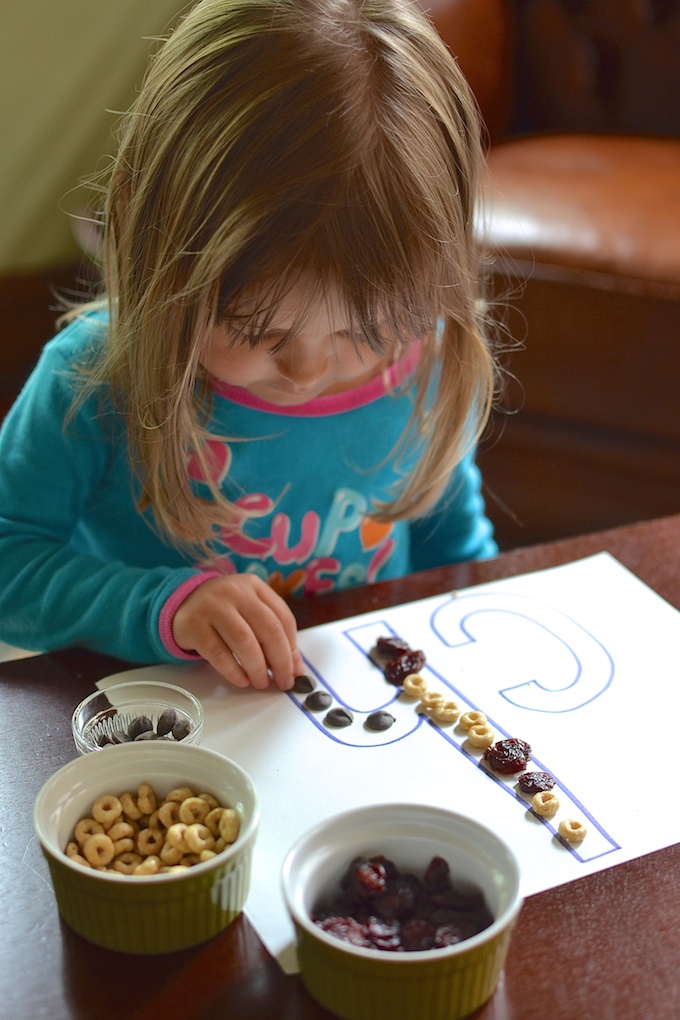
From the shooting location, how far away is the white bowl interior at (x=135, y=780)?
21.6 inches

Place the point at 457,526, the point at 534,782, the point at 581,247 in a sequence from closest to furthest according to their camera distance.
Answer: the point at 534,782 → the point at 457,526 → the point at 581,247

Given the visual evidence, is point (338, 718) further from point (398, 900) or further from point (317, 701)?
point (398, 900)

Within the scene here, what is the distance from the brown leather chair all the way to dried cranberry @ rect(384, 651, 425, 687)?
0.68 metres

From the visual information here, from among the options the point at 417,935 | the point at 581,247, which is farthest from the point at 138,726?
the point at 581,247

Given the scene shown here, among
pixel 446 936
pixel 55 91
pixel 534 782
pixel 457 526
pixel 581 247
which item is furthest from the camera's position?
pixel 55 91

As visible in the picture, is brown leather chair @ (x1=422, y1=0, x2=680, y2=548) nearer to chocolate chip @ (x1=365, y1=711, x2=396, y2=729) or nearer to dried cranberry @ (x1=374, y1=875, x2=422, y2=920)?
chocolate chip @ (x1=365, y1=711, x2=396, y2=729)

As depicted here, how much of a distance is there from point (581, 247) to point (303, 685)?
944 mm

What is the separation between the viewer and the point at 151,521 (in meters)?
0.92

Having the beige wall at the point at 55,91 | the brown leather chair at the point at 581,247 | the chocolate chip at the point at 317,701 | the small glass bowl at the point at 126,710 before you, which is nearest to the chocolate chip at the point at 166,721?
the small glass bowl at the point at 126,710

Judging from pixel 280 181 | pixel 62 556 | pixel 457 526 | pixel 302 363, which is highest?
pixel 280 181

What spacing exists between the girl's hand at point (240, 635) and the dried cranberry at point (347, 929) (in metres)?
0.25

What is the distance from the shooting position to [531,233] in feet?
4.96

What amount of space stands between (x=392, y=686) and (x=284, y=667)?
0.08 metres

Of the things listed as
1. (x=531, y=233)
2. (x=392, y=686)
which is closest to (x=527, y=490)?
(x=531, y=233)
